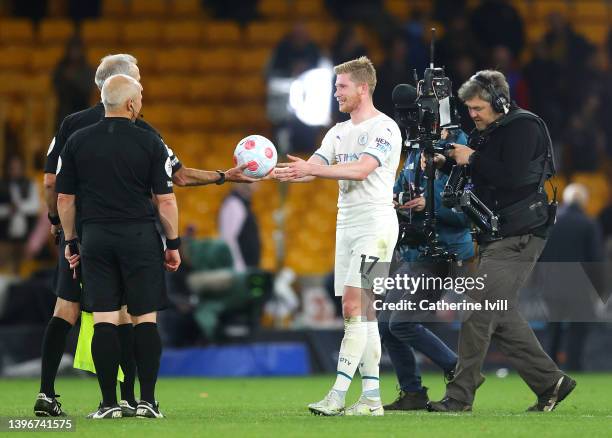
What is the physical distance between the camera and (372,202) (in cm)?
919

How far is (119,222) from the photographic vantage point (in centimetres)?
871

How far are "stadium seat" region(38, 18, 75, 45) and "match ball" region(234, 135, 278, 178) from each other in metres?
12.8

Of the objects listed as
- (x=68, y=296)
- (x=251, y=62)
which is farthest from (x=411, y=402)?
(x=251, y=62)

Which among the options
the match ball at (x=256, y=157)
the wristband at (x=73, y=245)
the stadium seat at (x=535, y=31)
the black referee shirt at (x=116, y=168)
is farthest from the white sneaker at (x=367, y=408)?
the stadium seat at (x=535, y=31)

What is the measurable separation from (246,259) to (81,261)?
8.18 m

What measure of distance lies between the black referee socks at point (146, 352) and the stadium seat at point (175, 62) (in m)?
13.2

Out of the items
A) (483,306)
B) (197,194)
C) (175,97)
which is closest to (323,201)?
(197,194)

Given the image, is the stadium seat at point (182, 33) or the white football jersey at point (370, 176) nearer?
the white football jersey at point (370, 176)

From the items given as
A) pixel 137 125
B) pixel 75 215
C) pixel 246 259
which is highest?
pixel 137 125

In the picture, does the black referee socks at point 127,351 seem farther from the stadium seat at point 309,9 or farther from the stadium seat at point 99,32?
the stadium seat at point 309,9

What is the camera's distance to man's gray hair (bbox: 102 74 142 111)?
343 inches

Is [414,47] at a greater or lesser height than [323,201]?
greater

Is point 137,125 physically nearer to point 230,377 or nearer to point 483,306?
point 483,306

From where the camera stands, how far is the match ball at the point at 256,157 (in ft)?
31.2
